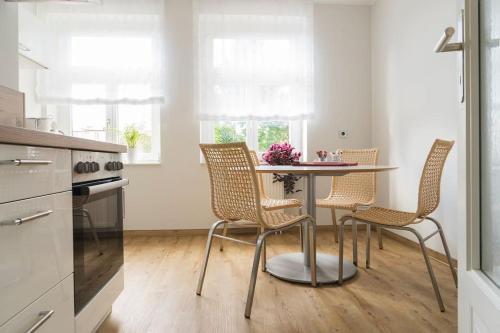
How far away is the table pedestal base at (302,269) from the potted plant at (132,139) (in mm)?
1932

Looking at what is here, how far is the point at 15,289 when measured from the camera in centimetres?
82

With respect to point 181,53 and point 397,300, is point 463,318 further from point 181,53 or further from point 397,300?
point 181,53

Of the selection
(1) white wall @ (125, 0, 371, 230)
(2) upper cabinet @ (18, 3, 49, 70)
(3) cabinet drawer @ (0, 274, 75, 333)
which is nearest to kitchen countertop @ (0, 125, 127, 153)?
(3) cabinet drawer @ (0, 274, 75, 333)

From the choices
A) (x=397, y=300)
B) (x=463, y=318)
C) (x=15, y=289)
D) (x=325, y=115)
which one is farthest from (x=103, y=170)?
(x=325, y=115)

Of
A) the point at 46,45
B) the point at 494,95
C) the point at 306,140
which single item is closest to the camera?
the point at 494,95

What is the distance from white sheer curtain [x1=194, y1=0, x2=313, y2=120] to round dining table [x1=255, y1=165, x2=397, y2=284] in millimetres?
1501

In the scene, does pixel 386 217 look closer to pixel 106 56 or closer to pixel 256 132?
pixel 256 132

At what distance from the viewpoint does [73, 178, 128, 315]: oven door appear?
1220mm

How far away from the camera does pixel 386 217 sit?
1976mm

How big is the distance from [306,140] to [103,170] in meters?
2.60

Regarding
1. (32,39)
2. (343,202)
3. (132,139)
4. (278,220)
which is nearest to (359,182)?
(343,202)

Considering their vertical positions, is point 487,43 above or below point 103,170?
above

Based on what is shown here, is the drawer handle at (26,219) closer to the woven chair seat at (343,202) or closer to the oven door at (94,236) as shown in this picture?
the oven door at (94,236)

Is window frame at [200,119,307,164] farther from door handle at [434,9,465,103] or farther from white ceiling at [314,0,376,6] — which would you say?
door handle at [434,9,465,103]
